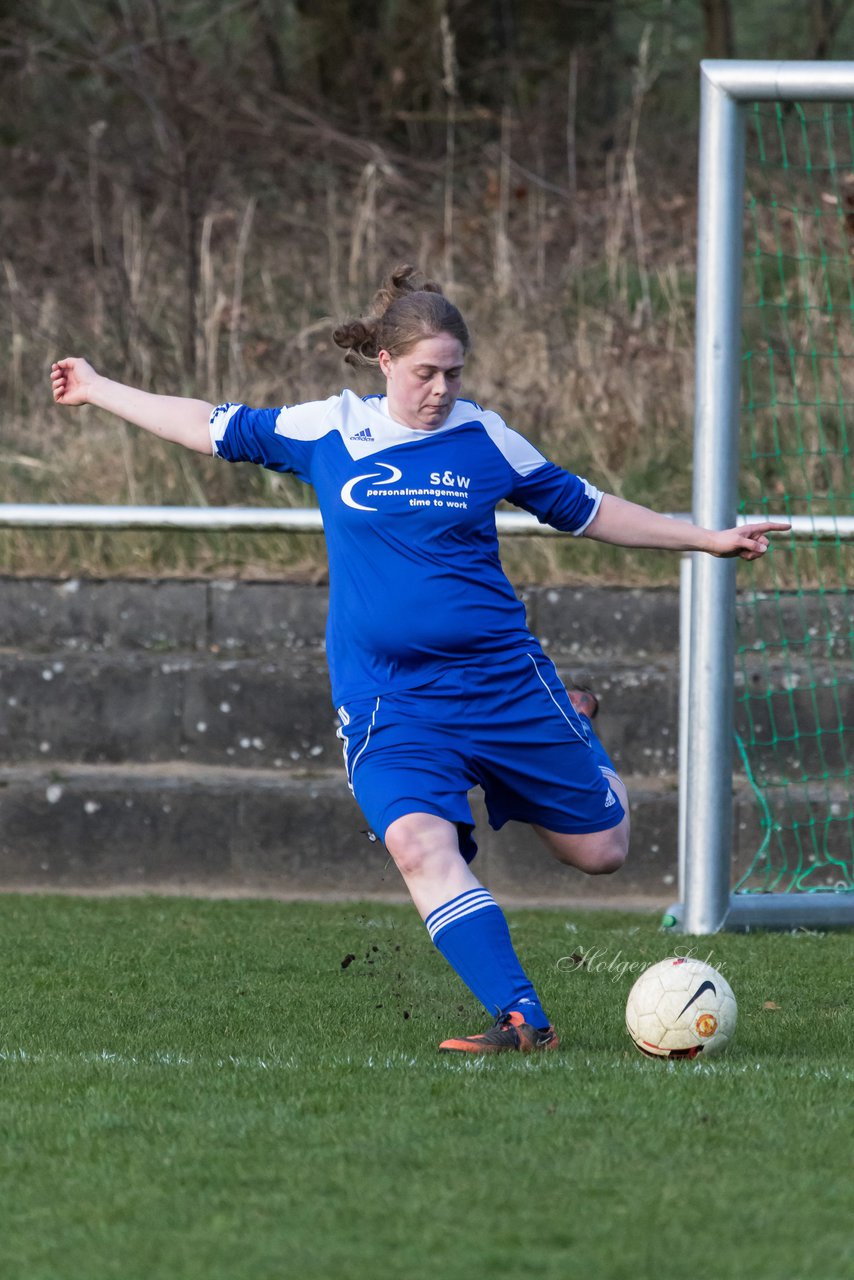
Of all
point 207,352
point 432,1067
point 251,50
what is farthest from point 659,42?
point 432,1067

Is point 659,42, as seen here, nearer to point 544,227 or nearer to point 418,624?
point 544,227

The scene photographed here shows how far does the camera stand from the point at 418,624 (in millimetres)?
4863

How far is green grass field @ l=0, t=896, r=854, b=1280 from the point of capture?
123 inches

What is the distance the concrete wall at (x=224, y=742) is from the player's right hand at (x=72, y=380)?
3.05m

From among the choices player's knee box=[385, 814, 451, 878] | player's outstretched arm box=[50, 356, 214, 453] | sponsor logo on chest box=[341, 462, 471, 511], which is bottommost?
player's knee box=[385, 814, 451, 878]

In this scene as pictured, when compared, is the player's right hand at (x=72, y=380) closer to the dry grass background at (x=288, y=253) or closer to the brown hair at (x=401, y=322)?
the brown hair at (x=401, y=322)

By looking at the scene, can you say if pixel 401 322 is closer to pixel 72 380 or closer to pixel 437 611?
pixel 437 611

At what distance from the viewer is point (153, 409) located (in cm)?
525

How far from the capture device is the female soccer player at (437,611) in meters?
4.69

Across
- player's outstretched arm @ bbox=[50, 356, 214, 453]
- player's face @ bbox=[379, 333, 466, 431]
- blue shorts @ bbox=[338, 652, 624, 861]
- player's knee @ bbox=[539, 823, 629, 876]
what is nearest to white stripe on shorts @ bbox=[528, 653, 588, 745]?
blue shorts @ bbox=[338, 652, 624, 861]

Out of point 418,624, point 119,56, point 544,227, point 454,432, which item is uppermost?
point 119,56

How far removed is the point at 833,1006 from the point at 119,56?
982 cm

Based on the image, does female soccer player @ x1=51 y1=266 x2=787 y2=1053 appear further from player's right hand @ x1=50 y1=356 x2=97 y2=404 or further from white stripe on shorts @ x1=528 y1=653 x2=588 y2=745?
player's right hand @ x1=50 y1=356 x2=97 y2=404

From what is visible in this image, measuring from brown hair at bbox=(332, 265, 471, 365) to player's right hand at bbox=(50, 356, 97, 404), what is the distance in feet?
2.31
